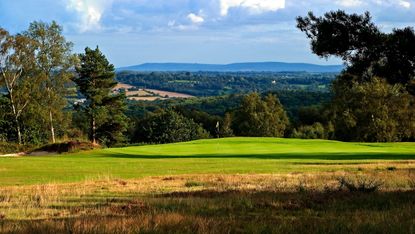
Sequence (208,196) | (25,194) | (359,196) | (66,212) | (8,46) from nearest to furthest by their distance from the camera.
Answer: (66,212)
(359,196)
(208,196)
(25,194)
(8,46)

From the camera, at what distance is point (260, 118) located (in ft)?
337

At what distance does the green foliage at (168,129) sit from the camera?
9844 centimetres

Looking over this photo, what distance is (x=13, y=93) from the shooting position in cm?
6028

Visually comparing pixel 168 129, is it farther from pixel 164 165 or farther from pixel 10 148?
pixel 164 165

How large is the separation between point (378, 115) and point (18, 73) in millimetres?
47215

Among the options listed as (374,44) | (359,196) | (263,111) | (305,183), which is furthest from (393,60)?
(263,111)

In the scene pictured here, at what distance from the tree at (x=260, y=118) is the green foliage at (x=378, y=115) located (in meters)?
23.2

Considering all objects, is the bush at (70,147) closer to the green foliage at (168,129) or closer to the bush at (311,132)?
the green foliage at (168,129)

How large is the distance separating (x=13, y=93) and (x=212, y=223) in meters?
57.0

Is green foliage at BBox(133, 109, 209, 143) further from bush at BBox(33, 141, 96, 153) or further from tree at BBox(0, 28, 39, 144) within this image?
bush at BBox(33, 141, 96, 153)

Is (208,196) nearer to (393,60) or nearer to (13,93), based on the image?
(393,60)

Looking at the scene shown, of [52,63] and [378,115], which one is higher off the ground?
[52,63]

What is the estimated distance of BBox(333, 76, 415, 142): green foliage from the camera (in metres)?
75.2

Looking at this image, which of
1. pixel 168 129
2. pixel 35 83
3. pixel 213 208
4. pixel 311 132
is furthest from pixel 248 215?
pixel 311 132
